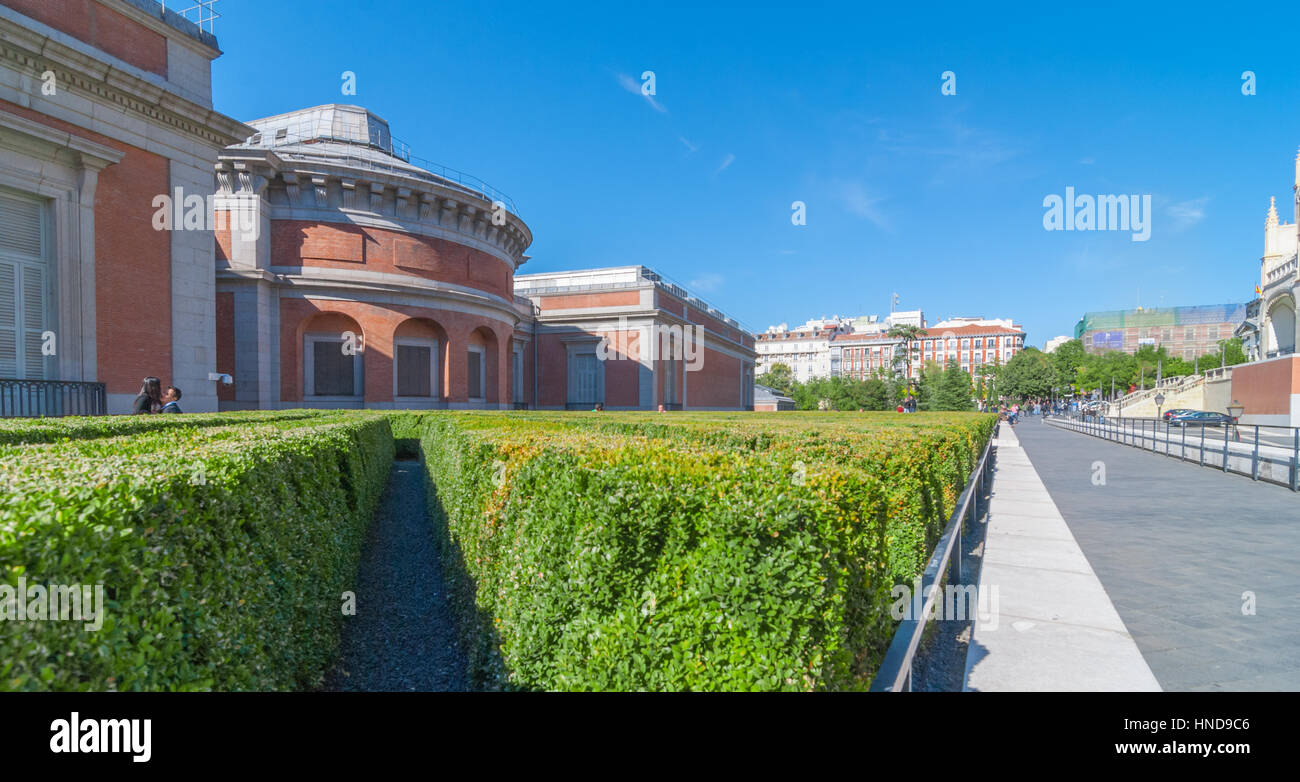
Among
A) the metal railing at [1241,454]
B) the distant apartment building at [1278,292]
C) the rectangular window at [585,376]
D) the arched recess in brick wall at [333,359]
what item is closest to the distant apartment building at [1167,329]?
the distant apartment building at [1278,292]

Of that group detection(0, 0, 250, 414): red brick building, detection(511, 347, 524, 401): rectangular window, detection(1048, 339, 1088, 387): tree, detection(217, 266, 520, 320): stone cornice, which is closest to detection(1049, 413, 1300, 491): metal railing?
detection(0, 0, 250, 414): red brick building

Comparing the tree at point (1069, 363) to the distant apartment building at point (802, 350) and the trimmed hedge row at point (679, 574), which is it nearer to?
the distant apartment building at point (802, 350)

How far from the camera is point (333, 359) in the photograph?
2412cm

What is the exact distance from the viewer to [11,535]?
170cm

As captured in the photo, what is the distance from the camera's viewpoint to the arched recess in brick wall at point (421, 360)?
2538 cm

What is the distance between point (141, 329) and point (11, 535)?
1625cm

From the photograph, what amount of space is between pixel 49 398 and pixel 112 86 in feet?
23.2

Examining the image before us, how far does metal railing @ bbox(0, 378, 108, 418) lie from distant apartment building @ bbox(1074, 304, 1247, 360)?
137705 mm

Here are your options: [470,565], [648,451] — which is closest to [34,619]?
[648,451]

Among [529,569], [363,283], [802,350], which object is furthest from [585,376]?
[802,350]

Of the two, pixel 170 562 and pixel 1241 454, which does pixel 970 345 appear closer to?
pixel 1241 454

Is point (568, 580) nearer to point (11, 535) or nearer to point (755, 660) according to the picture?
point (755, 660)

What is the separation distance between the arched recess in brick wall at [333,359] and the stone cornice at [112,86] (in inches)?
357

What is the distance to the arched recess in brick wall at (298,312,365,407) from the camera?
23719mm
